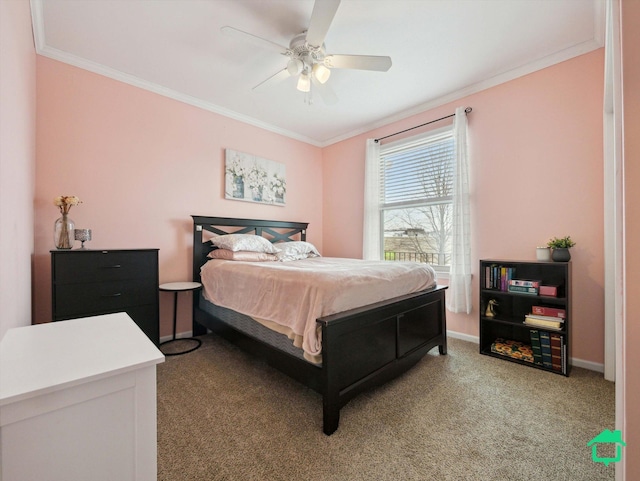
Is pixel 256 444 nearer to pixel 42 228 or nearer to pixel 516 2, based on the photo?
pixel 42 228

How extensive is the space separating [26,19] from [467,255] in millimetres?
3934

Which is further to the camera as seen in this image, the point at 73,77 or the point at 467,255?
the point at 467,255

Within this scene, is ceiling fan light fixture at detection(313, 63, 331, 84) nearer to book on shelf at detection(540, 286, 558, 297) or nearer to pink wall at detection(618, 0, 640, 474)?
pink wall at detection(618, 0, 640, 474)

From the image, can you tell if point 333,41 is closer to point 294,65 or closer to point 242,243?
point 294,65

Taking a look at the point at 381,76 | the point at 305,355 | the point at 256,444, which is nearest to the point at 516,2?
the point at 381,76

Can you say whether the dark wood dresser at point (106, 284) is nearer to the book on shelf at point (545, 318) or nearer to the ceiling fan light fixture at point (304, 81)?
the ceiling fan light fixture at point (304, 81)

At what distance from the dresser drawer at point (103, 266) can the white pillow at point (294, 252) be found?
1.31 meters

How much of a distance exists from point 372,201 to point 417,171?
0.69 meters

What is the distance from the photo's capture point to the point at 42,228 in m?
2.28

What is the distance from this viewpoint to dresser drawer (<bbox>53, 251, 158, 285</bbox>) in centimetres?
204

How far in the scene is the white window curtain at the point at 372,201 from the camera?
3.76 meters

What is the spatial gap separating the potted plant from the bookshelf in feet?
0.21

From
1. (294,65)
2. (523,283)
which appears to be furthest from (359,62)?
(523,283)

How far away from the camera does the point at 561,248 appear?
2277 mm
